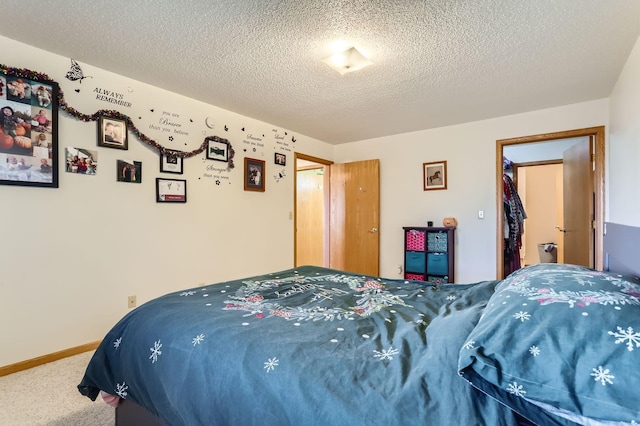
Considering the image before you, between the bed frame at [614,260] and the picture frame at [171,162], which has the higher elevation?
the picture frame at [171,162]

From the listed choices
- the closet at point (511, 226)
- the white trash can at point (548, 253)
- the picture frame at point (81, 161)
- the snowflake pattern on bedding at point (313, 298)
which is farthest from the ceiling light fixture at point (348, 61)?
the white trash can at point (548, 253)

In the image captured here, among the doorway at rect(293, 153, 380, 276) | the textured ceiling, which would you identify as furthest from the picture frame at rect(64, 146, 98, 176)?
the doorway at rect(293, 153, 380, 276)

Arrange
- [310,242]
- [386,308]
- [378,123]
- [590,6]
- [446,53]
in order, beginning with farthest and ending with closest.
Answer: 1. [310,242]
2. [378,123]
3. [446,53]
4. [590,6]
5. [386,308]

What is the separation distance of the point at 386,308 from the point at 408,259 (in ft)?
9.44

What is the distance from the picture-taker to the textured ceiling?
6.04 ft

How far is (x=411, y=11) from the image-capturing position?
6.07 feet

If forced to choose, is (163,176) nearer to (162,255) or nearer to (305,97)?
(162,255)

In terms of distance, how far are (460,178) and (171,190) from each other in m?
3.48

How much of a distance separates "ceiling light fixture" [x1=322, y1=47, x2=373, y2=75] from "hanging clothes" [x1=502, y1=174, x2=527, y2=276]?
2863 millimetres

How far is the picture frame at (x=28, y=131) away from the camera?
2.19 meters

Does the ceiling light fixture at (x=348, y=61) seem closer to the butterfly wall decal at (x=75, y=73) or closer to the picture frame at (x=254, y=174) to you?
the picture frame at (x=254, y=174)

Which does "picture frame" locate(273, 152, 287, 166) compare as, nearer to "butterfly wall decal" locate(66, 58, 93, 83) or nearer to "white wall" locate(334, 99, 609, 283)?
"white wall" locate(334, 99, 609, 283)

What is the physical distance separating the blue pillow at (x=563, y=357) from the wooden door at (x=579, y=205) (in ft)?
10.4

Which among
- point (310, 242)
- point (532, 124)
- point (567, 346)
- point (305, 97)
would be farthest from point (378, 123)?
point (567, 346)
